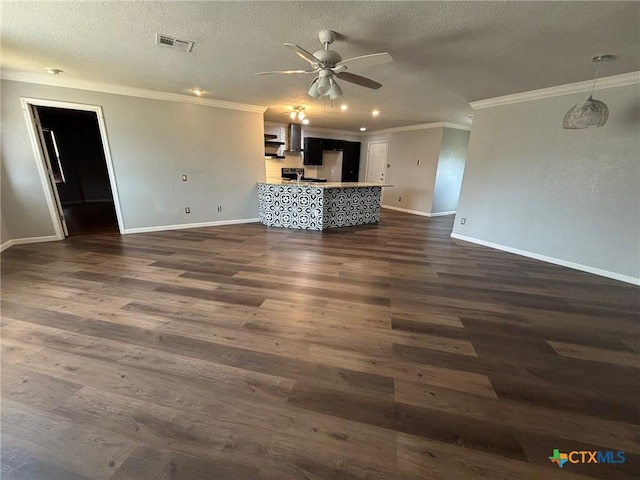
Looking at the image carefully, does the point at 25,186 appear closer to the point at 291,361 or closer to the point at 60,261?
the point at 60,261

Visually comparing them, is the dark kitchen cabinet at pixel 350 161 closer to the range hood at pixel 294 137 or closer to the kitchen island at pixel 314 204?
the range hood at pixel 294 137

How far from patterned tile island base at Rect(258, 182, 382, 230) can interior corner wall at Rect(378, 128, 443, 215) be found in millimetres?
2072

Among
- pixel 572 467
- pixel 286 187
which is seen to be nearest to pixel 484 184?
pixel 286 187

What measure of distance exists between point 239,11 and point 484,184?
4718 millimetres

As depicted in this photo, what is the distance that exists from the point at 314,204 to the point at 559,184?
411 cm

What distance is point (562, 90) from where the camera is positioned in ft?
11.7

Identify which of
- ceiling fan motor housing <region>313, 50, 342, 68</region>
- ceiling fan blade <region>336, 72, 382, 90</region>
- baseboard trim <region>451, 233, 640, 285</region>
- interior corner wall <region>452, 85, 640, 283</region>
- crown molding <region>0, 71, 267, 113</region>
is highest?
crown molding <region>0, 71, 267, 113</region>

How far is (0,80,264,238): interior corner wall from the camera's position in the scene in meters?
3.99

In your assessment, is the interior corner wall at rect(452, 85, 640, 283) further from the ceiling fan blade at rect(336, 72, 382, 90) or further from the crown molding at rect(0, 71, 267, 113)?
the crown molding at rect(0, 71, 267, 113)

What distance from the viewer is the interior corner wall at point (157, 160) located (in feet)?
13.1

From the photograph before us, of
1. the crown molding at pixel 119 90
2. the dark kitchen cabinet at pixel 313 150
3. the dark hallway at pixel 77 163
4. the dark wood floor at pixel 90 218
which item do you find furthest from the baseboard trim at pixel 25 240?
the dark kitchen cabinet at pixel 313 150

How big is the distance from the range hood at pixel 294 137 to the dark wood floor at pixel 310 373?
545 cm

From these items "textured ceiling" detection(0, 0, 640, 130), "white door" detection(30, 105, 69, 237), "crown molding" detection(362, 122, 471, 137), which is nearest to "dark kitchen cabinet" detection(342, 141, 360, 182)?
"crown molding" detection(362, 122, 471, 137)

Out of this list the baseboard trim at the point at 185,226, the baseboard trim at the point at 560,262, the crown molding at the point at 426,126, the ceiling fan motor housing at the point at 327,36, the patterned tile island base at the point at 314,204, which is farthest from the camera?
the crown molding at the point at 426,126
